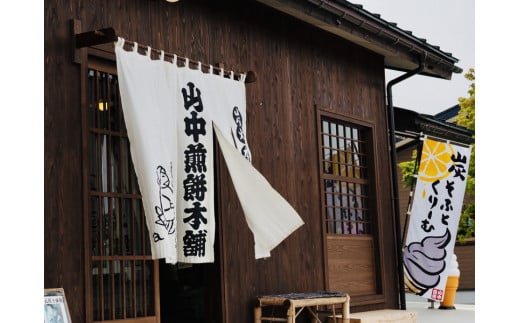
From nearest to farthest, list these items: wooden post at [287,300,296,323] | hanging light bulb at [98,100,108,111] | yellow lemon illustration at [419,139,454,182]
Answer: hanging light bulb at [98,100,108,111]
wooden post at [287,300,296,323]
yellow lemon illustration at [419,139,454,182]

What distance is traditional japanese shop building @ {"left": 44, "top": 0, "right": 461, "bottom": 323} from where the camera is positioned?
19.1 feet

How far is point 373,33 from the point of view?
981cm

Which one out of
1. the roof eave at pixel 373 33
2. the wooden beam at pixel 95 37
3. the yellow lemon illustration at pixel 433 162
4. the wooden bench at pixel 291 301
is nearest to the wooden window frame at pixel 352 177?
the yellow lemon illustration at pixel 433 162

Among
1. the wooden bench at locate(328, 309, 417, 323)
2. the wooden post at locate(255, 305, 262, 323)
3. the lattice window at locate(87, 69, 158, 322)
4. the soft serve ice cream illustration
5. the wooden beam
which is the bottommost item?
the wooden bench at locate(328, 309, 417, 323)

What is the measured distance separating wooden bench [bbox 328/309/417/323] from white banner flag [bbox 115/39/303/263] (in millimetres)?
2164

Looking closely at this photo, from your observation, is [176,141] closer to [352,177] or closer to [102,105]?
[102,105]

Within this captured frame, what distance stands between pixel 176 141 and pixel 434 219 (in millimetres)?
5996

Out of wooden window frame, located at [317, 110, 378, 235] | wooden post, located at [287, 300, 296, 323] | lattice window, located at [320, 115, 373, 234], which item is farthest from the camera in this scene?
lattice window, located at [320, 115, 373, 234]

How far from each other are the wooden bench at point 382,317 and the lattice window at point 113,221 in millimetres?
2829

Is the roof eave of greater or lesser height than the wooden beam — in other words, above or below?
above

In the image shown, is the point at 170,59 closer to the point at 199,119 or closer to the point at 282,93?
the point at 199,119

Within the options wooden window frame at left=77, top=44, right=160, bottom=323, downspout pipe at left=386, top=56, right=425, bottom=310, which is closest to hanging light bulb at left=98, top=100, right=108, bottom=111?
wooden window frame at left=77, top=44, right=160, bottom=323

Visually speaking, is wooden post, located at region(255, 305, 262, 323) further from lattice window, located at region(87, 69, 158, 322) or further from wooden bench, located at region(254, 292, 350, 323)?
lattice window, located at region(87, 69, 158, 322)

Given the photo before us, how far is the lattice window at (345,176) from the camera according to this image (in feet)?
31.7
